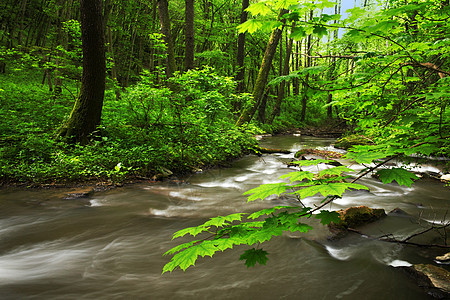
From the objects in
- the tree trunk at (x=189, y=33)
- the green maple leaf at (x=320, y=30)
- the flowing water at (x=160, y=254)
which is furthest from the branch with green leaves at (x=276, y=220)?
the tree trunk at (x=189, y=33)

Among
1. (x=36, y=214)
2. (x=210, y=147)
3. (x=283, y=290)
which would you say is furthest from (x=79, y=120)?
(x=283, y=290)

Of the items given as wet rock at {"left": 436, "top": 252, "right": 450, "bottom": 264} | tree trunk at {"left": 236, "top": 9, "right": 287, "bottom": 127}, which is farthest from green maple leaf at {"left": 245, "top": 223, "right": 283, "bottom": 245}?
tree trunk at {"left": 236, "top": 9, "right": 287, "bottom": 127}

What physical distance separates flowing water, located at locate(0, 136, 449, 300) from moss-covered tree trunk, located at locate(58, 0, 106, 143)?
1.90 metres

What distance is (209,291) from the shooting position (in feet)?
8.68

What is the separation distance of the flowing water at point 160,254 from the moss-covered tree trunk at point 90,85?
6.24 feet

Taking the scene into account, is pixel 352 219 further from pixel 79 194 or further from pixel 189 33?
pixel 189 33

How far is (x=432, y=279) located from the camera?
261 cm

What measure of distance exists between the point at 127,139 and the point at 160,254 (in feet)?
14.9

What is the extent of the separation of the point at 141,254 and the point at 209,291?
125 cm

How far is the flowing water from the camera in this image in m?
2.65

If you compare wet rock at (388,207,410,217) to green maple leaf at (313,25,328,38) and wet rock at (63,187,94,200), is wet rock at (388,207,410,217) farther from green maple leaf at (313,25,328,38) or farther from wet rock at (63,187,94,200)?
wet rock at (63,187,94,200)

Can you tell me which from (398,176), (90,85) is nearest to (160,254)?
(398,176)

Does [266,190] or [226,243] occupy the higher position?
[266,190]

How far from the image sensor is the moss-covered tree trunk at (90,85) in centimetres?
604
